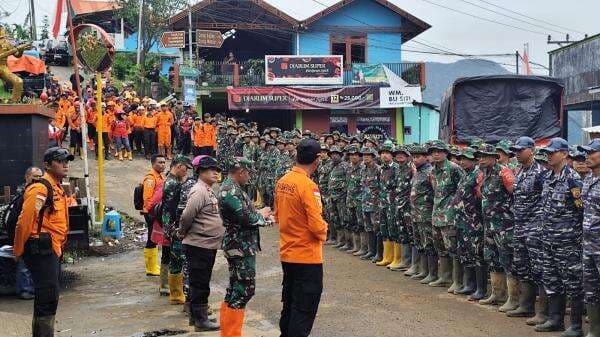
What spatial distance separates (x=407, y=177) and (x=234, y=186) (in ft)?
14.6

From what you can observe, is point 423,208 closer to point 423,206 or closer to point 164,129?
point 423,206

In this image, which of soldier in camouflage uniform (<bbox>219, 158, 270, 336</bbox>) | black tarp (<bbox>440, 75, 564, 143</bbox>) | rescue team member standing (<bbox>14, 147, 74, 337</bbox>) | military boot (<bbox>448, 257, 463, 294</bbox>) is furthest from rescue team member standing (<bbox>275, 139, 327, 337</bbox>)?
black tarp (<bbox>440, 75, 564, 143</bbox>)

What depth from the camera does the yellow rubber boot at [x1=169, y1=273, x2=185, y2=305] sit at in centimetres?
866

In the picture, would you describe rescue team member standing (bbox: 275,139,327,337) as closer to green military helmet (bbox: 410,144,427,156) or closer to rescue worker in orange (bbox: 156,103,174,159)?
green military helmet (bbox: 410,144,427,156)

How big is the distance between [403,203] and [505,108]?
A: 5.31 m

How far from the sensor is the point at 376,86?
29656 millimetres

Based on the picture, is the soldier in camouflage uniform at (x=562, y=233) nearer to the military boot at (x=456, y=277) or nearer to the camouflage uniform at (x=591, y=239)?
the camouflage uniform at (x=591, y=239)

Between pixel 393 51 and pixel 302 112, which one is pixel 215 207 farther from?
pixel 393 51

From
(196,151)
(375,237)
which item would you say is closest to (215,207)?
(375,237)

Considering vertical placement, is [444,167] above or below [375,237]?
above

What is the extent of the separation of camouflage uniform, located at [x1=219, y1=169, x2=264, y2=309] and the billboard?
75.8 ft

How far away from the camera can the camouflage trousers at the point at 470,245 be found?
8.59 metres

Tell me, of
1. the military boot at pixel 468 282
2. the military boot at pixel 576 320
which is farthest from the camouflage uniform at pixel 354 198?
the military boot at pixel 576 320

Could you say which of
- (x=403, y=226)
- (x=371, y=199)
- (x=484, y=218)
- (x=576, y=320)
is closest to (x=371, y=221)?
(x=371, y=199)
